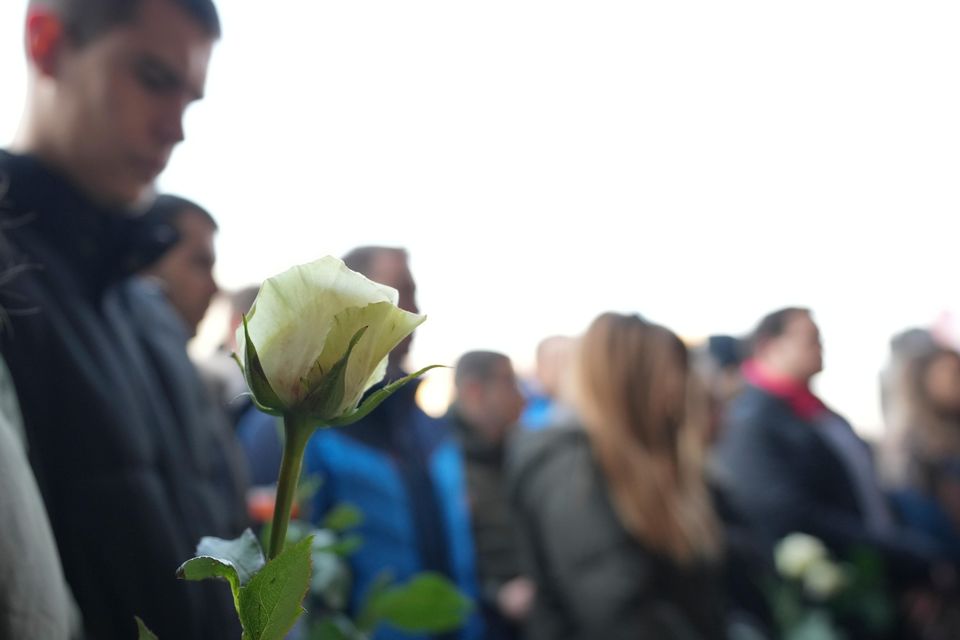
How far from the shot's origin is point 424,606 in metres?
0.71

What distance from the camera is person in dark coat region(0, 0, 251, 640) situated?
28.3 inches

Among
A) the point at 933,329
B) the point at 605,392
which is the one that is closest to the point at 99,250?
the point at 605,392

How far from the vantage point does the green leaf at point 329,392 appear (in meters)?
0.35

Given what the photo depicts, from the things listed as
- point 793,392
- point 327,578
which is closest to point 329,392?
point 327,578

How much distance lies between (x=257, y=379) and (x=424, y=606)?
39 centimetres

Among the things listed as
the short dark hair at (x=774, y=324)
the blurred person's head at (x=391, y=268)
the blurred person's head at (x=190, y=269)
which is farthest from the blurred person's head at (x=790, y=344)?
the blurred person's head at (x=190, y=269)

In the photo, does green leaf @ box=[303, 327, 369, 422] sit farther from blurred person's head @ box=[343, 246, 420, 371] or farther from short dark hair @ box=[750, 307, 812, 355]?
short dark hair @ box=[750, 307, 812, 355]

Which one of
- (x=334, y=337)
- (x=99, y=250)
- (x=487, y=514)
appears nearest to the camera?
(x=334, y=337)

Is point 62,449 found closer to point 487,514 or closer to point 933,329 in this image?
point 487,514

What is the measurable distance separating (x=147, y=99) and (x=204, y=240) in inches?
29.4

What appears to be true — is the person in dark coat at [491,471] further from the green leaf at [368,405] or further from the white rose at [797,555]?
the green leaf at [368,405]

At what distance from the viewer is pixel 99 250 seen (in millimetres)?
929

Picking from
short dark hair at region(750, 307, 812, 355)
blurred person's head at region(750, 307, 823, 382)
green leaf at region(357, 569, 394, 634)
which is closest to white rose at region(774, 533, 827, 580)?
blurred person's head at region(750, 307, 823, 382)

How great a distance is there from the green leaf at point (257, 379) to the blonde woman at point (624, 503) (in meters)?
1.31
